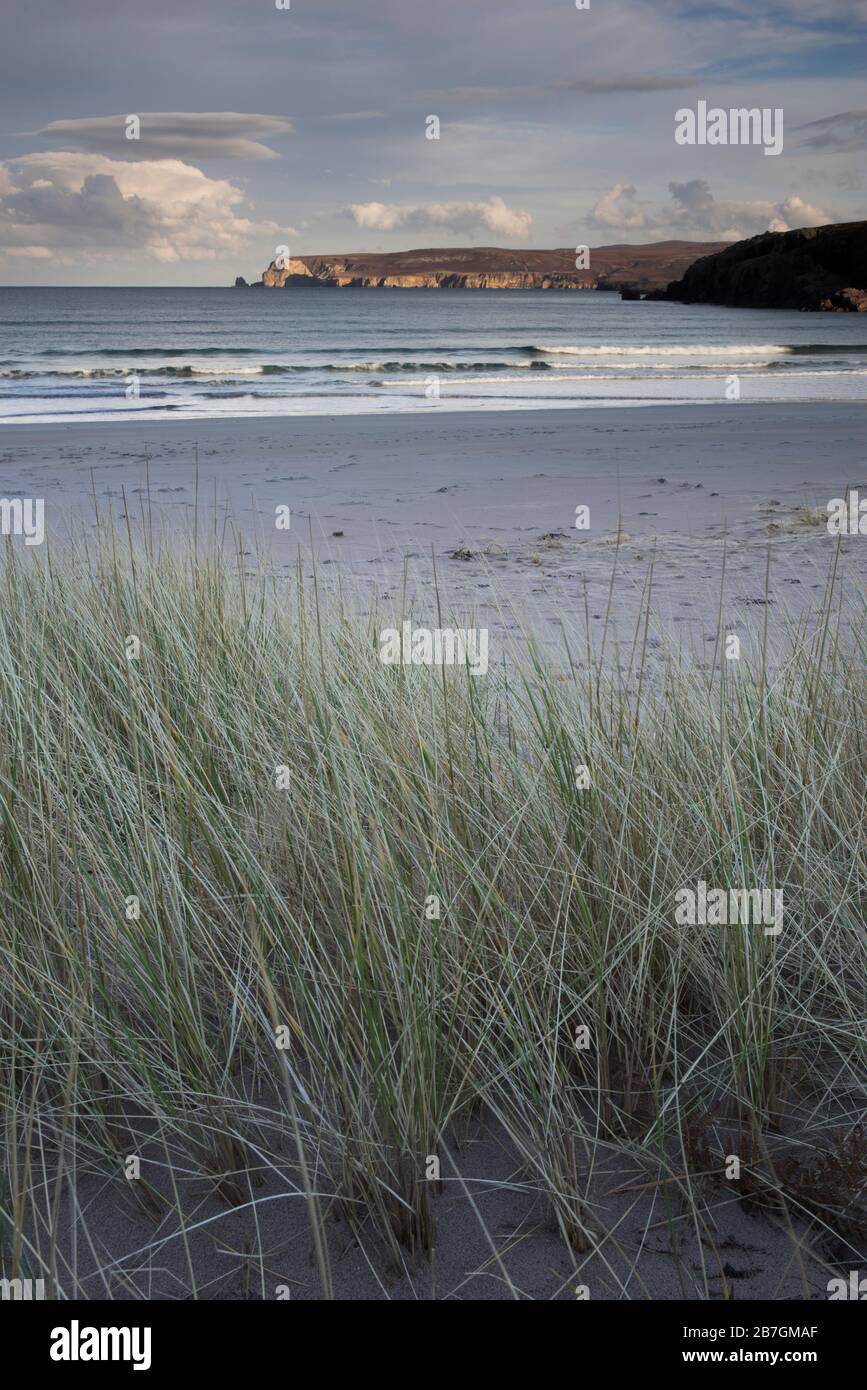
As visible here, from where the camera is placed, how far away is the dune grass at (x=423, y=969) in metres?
1.62

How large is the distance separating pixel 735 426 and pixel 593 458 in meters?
3.25

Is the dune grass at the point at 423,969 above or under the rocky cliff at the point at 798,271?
under

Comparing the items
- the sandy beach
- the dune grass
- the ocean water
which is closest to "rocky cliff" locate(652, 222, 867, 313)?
the ocean water

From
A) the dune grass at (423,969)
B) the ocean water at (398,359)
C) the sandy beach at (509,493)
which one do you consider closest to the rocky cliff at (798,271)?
the ocean water at (398,359)

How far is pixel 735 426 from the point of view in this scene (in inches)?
488

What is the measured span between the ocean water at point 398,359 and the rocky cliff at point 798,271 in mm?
3851

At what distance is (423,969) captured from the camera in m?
1.84

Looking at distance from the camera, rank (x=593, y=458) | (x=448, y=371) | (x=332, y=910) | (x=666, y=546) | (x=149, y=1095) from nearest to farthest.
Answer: (x=149, y=1095) → (x=332, y=910) → (x=666, y=546) → (x=593, y=458) → (x=448, y=371)

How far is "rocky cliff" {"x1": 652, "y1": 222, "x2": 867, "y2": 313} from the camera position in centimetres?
5666

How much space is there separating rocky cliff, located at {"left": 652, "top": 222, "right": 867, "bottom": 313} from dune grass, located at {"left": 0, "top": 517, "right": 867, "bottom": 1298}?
58.7 m

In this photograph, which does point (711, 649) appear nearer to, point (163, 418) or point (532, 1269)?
point (532, 1269)

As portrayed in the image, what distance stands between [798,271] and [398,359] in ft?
136

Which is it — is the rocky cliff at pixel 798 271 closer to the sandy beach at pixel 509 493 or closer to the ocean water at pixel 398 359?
the ocean water at pixel 398 359

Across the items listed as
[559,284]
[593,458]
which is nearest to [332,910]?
[593,458]
